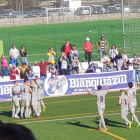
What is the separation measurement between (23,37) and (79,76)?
27189 millimetres

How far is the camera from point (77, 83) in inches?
838

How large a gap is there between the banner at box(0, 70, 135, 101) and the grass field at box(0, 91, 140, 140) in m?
0.46

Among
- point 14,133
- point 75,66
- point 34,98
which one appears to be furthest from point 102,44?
point 14,133

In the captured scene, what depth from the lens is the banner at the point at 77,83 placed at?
20.5m

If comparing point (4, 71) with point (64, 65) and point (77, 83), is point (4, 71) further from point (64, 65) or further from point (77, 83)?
point (77, 83)

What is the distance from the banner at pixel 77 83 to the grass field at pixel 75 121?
0.46 meters

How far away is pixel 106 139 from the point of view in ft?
41.6

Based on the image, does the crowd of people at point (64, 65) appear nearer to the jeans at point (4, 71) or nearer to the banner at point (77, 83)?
the jeans at point (4, 71)

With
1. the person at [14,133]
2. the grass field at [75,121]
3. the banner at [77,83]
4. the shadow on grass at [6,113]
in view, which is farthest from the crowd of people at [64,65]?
the person at [14,133]

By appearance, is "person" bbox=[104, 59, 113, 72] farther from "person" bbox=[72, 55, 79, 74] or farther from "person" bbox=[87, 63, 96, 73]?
"person" bbox=[72, 55, 79, 74]

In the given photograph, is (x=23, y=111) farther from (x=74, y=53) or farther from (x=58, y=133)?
(x=74, y=53)

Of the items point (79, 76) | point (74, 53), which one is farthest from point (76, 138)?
point (74, 53)

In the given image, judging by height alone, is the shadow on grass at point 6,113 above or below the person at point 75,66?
below

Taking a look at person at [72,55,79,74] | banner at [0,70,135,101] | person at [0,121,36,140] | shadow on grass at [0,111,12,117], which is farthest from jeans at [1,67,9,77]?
person at [0,121,36,140]
